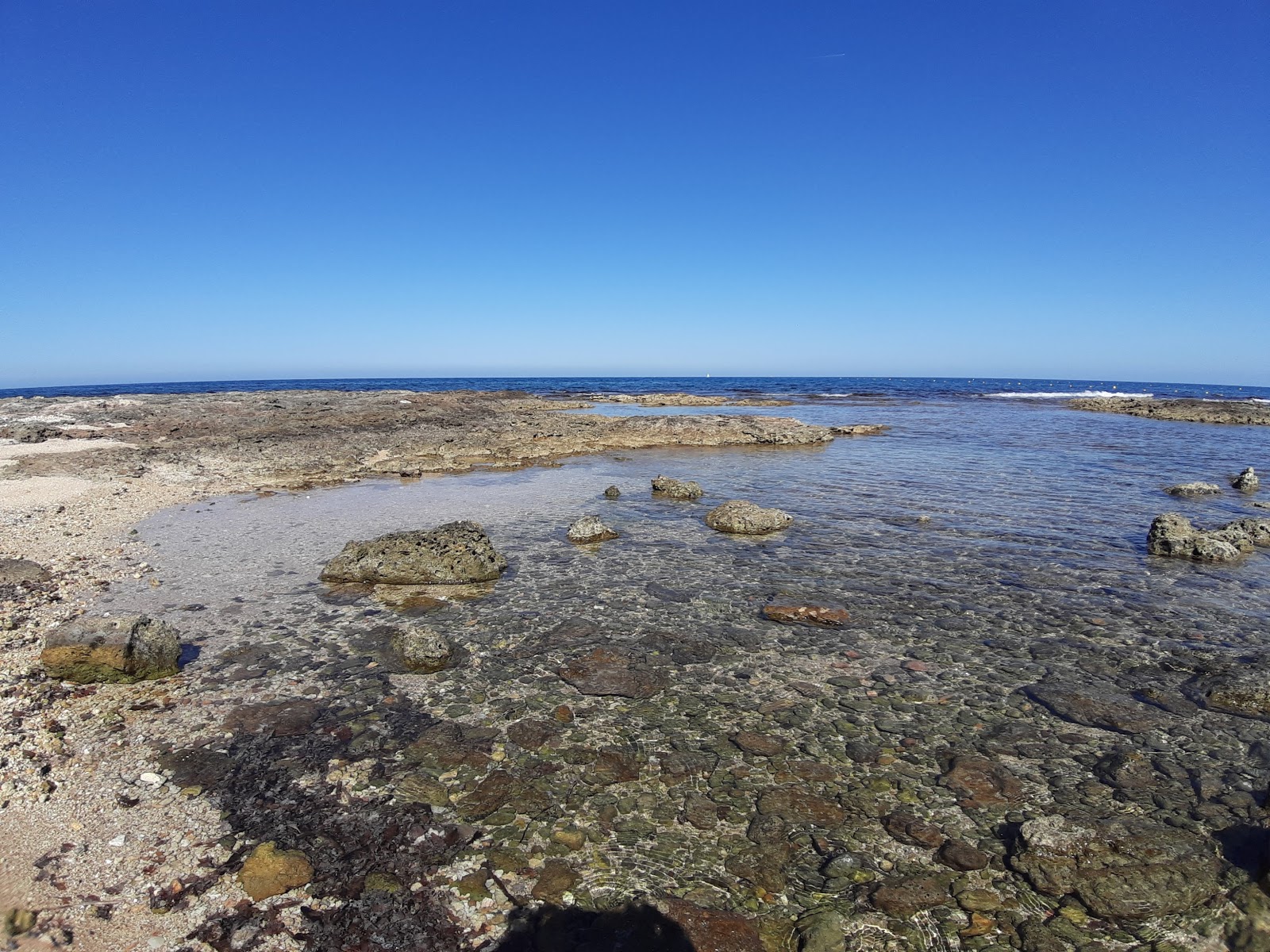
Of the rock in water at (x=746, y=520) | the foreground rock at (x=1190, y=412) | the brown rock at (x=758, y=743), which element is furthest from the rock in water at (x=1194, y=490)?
the foreground rock at (x=1190, y=412)

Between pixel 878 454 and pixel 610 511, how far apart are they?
55.0 ft

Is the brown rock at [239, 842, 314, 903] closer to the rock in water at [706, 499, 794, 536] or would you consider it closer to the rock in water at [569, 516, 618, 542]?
the rock in water at [569, 516, 618, 542]

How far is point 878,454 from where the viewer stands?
96.2 ft

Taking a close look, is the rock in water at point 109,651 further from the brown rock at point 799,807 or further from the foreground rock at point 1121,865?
the foreground rock at point 1121,865

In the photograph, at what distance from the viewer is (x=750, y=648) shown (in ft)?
29.2

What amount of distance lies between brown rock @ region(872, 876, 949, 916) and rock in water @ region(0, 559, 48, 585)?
13.3 meters

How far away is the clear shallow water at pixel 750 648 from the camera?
5555 millimetres

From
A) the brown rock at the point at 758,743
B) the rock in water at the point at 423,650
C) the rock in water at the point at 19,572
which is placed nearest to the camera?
the brown rock at the point at 758,743

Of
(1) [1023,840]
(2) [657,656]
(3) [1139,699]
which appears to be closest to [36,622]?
(2) [657,656]

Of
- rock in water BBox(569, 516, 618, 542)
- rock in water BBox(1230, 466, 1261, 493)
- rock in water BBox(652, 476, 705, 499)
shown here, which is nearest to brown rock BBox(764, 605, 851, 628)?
rock in water BBox(569, 516, 618, 542)

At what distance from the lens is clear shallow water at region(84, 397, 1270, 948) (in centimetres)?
555

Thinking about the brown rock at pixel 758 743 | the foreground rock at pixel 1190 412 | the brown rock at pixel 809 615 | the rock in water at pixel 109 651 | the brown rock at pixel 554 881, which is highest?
the foreground rock at pixel 1190 412

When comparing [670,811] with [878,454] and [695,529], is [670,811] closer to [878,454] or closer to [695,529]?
[695,529]

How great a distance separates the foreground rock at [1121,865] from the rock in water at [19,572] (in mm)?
14342
